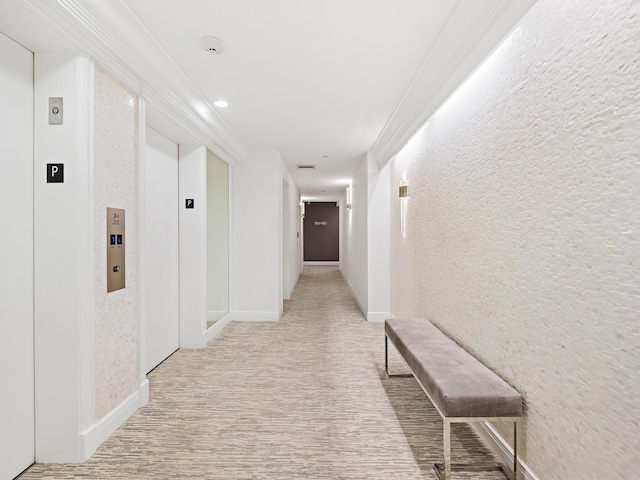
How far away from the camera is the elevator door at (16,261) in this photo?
1889mm

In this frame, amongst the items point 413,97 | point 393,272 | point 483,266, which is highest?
point 413,97

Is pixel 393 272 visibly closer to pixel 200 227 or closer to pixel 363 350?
pixel 363 350

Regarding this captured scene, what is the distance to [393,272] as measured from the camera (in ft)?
17.7

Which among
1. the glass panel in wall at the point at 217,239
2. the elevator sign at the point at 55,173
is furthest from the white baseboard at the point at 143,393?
the glass panel in wall at the point at 217,239

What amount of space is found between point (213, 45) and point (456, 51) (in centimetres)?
172

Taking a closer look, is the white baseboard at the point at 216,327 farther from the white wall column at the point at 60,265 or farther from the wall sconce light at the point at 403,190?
the wall sconce light at the point at 403,190

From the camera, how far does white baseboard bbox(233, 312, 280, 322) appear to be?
18.8ft

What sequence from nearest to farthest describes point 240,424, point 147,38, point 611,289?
point 611,289
point 147,38
point 240,424

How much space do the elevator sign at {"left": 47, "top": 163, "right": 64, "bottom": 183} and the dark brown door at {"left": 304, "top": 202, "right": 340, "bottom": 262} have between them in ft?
45.9

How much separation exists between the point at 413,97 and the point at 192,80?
2034 mm

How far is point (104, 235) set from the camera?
7.54ft

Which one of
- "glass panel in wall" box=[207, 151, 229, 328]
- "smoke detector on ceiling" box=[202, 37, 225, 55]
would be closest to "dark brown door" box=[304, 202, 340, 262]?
"glass panel in wall" box=[207, 151, 229, 328]

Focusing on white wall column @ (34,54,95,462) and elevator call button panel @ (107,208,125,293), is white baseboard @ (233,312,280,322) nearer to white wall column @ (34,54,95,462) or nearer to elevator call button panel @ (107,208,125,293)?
elevator call button panel @ (107,208,125,293)

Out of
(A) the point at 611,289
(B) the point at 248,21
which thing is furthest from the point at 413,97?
(A) the point at 611,289
